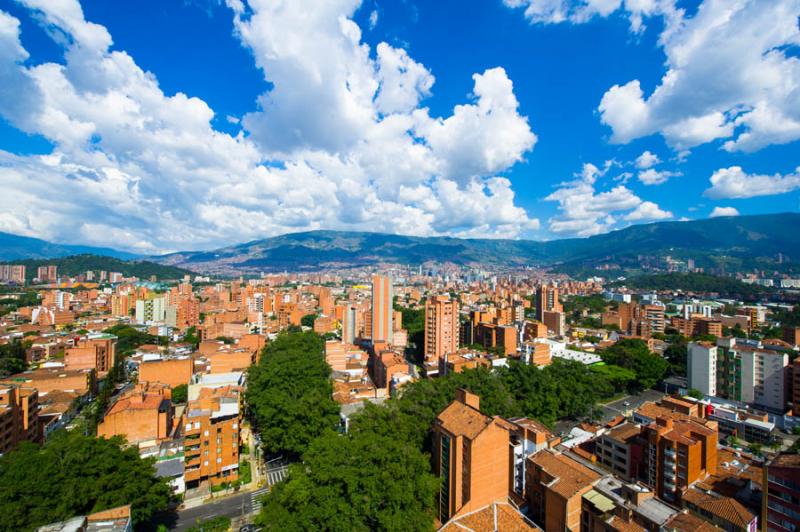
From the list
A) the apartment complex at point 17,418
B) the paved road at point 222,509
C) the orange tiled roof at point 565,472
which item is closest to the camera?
the orange tiled roof at point 565,472

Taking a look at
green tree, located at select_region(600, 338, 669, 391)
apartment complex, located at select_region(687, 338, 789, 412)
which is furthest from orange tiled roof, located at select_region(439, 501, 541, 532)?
green tree, located at select_region(600, 338, 669, 391)

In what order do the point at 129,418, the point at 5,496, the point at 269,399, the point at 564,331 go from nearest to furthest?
1. the point at 5,496
2. the point at 129,418
3. the point at 269,399
4. the point at 564,331

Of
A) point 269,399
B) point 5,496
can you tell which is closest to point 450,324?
point 269,399

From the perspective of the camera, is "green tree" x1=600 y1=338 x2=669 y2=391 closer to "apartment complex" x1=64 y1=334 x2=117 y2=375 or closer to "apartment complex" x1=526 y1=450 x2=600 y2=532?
"apartment complex" x1=526 y1=450 x2=600 y2=532

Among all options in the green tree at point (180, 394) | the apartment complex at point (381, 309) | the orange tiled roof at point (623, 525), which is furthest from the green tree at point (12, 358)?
the orange tiled roof at point (623, 525)

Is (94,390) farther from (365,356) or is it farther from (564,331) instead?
(564,331)

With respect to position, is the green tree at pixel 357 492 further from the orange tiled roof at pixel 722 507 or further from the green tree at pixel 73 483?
the orange tiled roof at pixel 722 507
